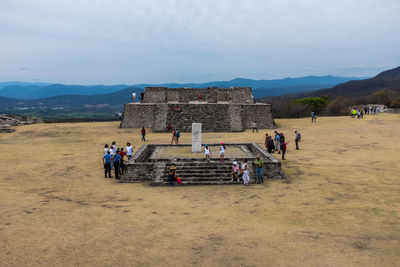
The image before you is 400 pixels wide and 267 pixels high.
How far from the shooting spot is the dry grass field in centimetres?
582

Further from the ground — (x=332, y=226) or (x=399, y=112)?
(x=399, y=112)

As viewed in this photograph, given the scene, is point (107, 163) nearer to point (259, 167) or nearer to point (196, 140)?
point (196, 140)

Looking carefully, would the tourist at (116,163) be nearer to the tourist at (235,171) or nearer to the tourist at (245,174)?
the tourist at (235,171)

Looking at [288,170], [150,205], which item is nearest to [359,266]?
[150,205]

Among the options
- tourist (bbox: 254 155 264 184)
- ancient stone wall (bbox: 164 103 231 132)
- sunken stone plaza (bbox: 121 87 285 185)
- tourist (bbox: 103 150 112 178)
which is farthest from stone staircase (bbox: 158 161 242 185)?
ancient stone wall (bbox: 164 103 231 132)

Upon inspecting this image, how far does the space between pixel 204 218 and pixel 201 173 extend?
13.2 feet

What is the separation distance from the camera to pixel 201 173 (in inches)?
464

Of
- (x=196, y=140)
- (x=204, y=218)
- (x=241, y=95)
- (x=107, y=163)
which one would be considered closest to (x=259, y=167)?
(x=204, y=218)

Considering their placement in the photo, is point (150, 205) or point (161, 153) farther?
point (161, 153)

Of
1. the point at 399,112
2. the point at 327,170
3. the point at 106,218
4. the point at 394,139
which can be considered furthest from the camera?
the point at 399,112

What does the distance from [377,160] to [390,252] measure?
30.9ft

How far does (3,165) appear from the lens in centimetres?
1406

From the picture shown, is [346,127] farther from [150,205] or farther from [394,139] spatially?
[150,205]

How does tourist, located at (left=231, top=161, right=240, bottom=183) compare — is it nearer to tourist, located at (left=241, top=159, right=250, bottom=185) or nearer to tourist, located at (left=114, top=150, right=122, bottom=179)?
tourist, located at (left=241, top=159, right=250, bottom=185)
